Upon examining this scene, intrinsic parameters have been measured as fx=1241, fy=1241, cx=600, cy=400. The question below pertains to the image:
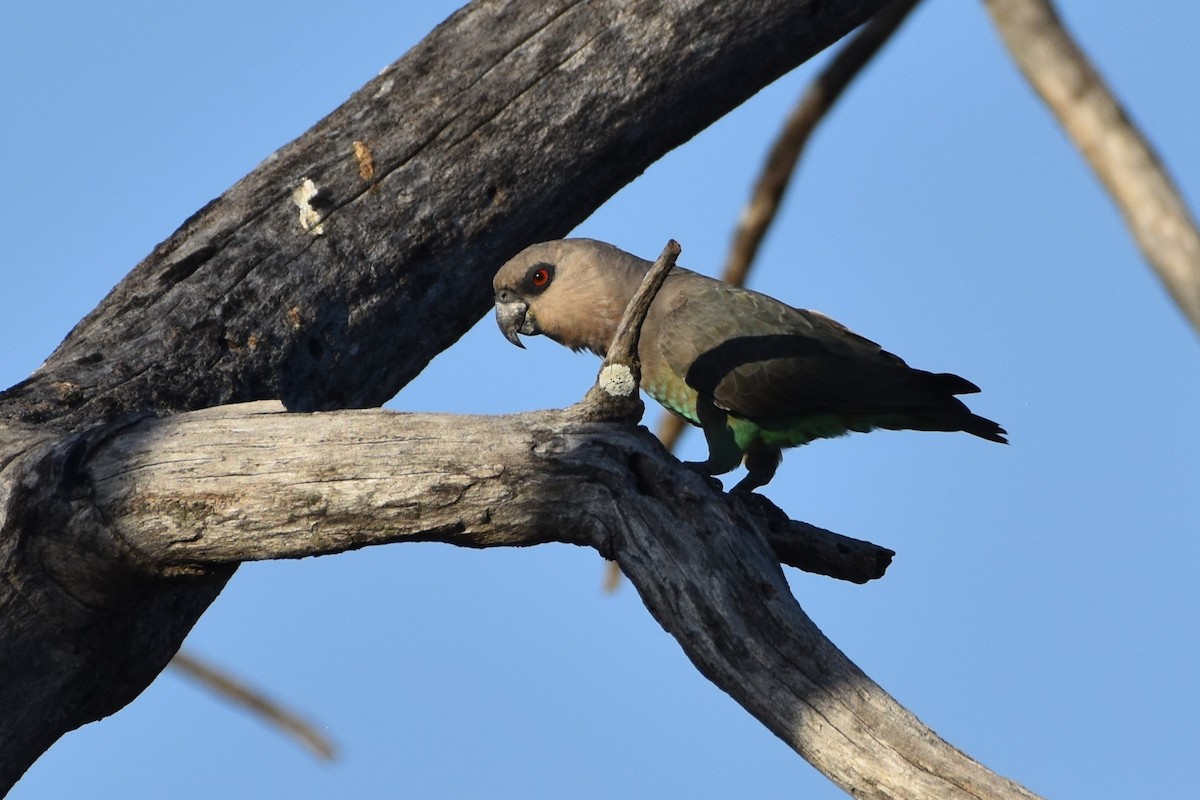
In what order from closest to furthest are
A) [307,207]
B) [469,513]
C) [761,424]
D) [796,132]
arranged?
[469,513], [307,207], [761,424], [796,132]

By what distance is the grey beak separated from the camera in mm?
6957

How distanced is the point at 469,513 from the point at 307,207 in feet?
7.32

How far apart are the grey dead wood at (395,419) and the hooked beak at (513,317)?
0.57 metres

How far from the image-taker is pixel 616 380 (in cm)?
416

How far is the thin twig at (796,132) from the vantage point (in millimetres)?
8180

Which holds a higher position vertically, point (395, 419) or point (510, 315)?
point (510, 315)

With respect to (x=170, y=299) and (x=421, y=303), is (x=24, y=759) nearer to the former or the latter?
(x=170, y=299)


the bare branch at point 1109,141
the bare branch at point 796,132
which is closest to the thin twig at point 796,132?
the bare branch at point 796,132

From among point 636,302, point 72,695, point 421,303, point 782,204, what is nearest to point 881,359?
point 782,204

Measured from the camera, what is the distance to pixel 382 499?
3986mm

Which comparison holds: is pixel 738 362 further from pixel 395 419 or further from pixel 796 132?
pixel 395 419

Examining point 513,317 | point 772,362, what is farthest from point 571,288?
point 772,362

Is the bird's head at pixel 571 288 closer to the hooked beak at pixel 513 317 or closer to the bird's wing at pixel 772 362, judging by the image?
the hooked beak at pixel 513 317

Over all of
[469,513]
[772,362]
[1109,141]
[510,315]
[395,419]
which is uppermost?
[1109,141]
